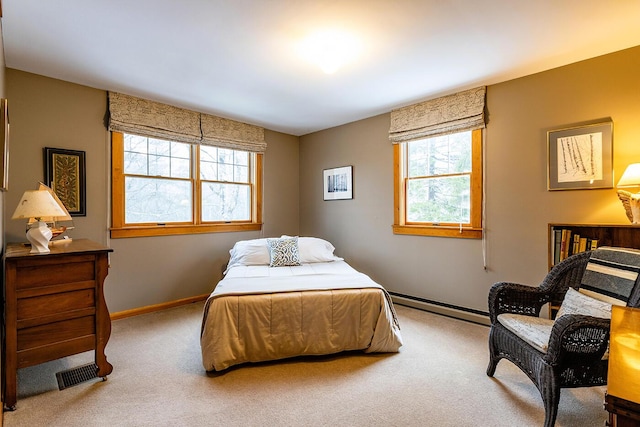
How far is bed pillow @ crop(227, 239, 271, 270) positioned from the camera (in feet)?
11.7

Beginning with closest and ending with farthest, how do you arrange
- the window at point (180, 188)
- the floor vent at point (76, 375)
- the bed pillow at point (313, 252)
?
1. the floor vent at point (76, 375)
2. the window at point (180, 188)
3. the bed pillow at point (313, 252)

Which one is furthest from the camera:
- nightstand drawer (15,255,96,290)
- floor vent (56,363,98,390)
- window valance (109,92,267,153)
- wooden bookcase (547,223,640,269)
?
window valance (109,92,267,153)

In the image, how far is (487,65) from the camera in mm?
2783

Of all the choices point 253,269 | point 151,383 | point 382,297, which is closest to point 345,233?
point 253,269

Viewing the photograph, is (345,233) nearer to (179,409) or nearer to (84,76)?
(179,409)

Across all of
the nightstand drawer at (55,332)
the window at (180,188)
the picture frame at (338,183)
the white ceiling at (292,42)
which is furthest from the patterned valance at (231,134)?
the nightstand drawer at (55,332)

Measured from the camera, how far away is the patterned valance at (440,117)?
327cm

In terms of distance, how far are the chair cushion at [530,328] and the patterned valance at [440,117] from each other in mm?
2000

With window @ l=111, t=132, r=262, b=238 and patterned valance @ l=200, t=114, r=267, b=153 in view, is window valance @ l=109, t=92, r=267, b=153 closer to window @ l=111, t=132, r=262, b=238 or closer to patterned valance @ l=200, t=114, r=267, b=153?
patterned valance @ l=200, t=114, r=267, b=153

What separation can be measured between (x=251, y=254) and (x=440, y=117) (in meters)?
2.69

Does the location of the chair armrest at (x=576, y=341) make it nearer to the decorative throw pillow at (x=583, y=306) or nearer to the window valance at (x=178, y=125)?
the decorative throw pillow at (x=583, y=306)

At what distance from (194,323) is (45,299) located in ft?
5.02

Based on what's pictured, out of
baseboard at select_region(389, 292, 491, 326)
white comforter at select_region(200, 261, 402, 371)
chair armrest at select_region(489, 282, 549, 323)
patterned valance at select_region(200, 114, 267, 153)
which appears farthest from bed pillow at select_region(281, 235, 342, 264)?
chair armrest at select_region(489, 282, 549, 323)

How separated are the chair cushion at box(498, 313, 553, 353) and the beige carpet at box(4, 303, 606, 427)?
44 centimetres
